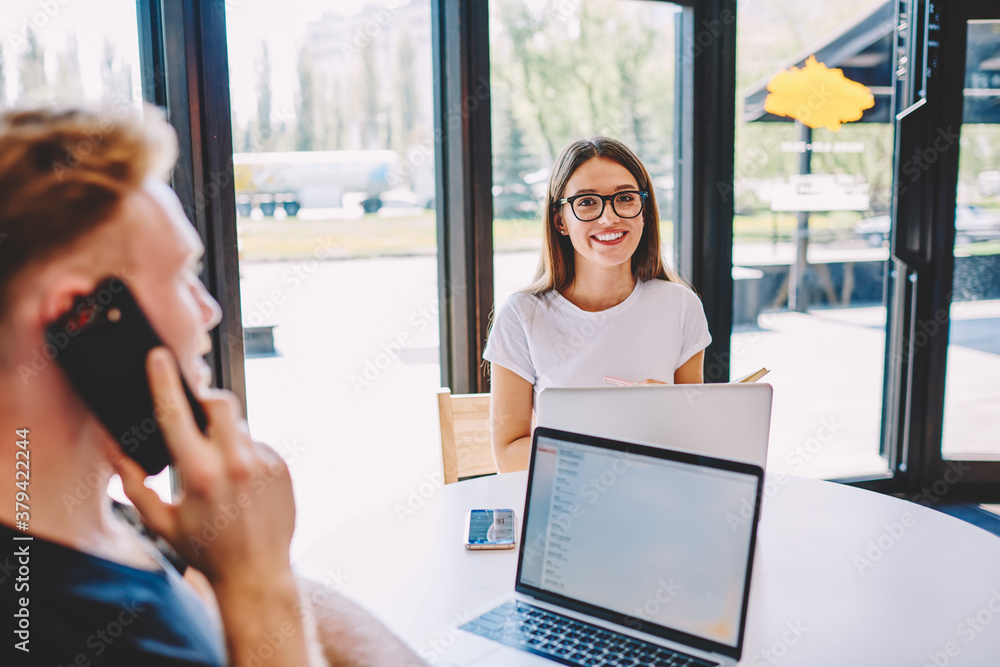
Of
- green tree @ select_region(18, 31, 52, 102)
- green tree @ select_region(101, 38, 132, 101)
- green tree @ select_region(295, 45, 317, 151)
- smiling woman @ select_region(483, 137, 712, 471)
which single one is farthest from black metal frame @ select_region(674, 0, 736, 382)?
green tree @ select_region(18, 31, 52, 102)

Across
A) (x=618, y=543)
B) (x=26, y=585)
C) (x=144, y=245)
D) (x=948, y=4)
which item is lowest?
(x=618, y=543)

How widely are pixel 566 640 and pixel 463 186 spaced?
1966 millimetres

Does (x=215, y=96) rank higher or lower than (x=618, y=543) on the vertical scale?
higher

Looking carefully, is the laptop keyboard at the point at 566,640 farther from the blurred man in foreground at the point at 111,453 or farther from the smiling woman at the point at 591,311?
the smiling woman at the point at 591,311

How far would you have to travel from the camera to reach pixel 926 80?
3102mm

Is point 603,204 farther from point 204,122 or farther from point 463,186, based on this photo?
point 204,122

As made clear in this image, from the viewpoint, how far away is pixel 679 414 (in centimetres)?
127

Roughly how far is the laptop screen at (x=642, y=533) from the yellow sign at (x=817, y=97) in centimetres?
263

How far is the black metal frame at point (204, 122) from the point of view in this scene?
7.28 ft

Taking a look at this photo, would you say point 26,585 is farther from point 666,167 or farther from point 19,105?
point 666,167

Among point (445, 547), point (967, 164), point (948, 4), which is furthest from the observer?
point (967, 164)

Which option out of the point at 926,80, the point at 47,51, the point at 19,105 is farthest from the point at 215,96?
the point at 926,80

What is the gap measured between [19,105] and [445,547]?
1092 mm

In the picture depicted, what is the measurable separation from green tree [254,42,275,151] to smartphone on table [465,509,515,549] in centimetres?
158
